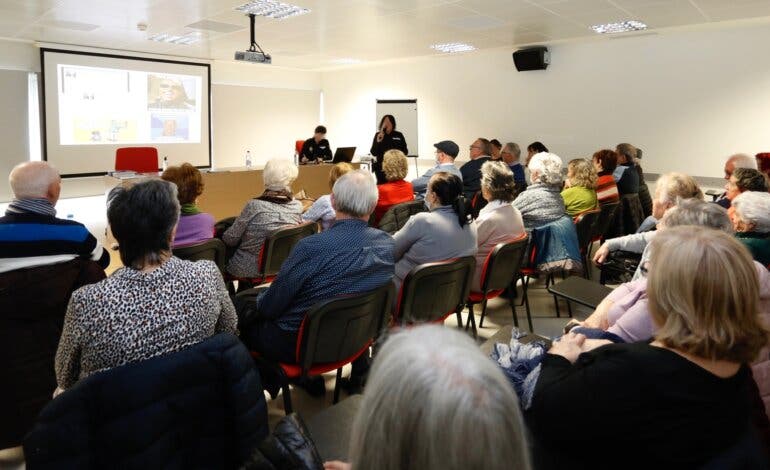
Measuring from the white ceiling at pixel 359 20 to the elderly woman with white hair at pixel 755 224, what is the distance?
3.35m

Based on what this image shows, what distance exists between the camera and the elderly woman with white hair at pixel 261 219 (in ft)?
11.4

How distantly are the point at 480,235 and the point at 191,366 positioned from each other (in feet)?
8.07

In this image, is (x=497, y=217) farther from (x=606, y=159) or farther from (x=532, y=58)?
(x=532, y=58)

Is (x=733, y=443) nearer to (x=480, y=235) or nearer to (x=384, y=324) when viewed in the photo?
(x=384, y=324)

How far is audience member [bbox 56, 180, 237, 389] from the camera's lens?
1.43 metres

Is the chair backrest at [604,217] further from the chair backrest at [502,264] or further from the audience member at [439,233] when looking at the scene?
the audience member at [439,233]

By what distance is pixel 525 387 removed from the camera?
4.47 feet

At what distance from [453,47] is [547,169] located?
502 cm

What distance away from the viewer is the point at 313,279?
215 cm

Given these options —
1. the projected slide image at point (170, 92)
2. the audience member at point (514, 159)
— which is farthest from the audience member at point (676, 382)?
the projected slide image at point (170, 92)

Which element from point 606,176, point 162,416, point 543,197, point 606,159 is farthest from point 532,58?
point 162,416

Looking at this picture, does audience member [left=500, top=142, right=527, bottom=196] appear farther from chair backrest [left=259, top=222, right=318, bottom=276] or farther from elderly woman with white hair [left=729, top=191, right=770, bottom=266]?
elderly woman with white hair [left=729, top=191, right=770, bottom=266]

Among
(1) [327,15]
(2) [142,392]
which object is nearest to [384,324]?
(2) [142,392]

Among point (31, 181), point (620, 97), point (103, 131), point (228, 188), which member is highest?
point (620, 97)
